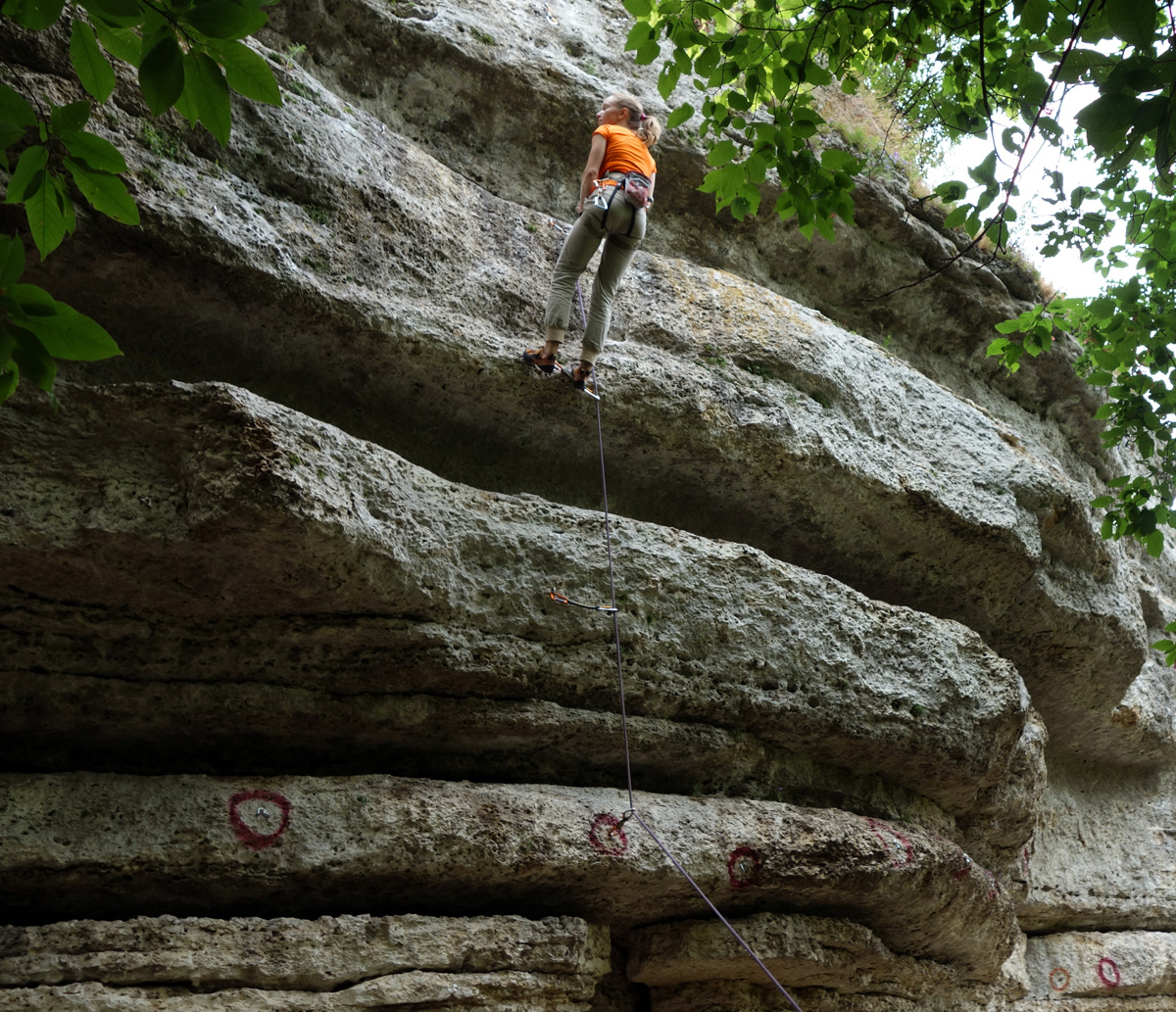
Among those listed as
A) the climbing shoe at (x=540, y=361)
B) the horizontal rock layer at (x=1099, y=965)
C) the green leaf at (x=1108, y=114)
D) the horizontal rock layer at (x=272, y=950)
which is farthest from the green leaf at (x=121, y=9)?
the horizontal rock layer at (x=1099, y=965)

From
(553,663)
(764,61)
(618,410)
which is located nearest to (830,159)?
(764,61)

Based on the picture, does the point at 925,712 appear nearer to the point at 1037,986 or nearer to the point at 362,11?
the point at 1037,986

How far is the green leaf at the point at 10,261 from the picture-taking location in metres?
2.54

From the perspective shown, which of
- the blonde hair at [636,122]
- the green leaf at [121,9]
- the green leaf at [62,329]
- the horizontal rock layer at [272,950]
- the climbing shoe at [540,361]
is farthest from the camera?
the blonde hair at [636,122]

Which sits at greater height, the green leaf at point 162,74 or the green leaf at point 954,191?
the green leaf at point 954,191

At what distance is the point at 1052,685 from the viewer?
793 centimetres

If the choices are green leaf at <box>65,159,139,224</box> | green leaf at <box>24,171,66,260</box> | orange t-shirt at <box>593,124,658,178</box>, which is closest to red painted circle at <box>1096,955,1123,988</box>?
orange t-shirt at <box>593,124,658,178</box>

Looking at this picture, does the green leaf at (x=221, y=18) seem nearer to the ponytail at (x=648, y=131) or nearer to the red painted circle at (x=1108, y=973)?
the ponytail at (x=648, y=131)

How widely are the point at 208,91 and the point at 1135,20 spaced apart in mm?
2540

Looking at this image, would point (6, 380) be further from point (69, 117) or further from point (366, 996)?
point (366, 996)

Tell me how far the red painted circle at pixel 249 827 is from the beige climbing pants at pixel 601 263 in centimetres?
287

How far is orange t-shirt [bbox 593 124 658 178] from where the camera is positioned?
5844 mm

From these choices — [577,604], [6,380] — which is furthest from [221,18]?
[577,604]

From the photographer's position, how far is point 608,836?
15.1 ft
